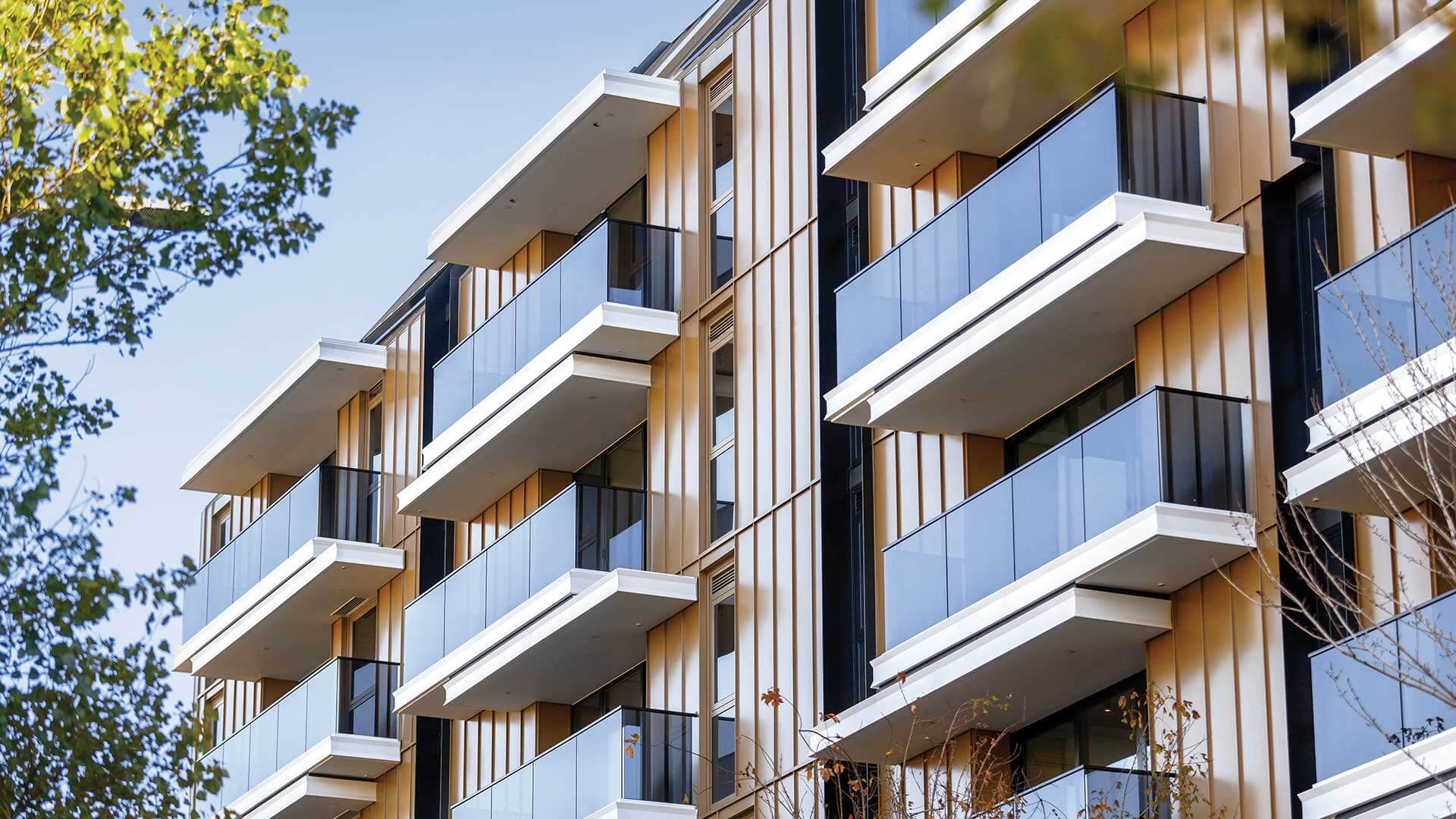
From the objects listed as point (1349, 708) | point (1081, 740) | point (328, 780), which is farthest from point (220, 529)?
point (1349, 708)

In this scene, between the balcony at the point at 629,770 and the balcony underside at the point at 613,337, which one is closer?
the balcony at the point at 629,770

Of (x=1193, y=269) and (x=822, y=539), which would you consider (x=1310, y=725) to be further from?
(x=822, y=539)

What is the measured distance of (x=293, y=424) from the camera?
3528 centimetres

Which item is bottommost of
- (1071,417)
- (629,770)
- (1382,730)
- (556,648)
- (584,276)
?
(1382,730)

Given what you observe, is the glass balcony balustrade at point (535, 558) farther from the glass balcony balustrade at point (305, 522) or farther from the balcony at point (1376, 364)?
the balcony at point (1376, 364)

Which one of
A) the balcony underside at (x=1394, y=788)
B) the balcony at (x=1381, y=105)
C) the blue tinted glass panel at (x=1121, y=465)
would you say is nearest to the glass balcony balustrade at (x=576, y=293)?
the blue tinted glass panel at (x=1121, y=465)

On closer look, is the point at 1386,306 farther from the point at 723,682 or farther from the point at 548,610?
the point at 548,610

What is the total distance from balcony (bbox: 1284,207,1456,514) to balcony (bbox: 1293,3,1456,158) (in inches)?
35.5

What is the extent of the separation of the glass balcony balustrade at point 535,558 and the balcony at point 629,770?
88.9 inches

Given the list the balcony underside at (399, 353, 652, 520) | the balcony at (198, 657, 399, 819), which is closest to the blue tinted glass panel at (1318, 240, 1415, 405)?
the balcony underside at (399, 353, 652, 520)

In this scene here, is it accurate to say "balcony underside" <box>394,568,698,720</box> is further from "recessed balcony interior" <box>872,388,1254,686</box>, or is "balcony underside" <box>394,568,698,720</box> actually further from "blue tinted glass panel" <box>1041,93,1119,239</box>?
"blue tinted glass panel" <box>1041,93,1119,239</box>

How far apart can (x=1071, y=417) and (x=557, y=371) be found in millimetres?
7699

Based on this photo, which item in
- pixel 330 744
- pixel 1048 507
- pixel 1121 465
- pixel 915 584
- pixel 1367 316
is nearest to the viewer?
pixel 1367 316

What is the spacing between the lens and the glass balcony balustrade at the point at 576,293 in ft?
86.1
